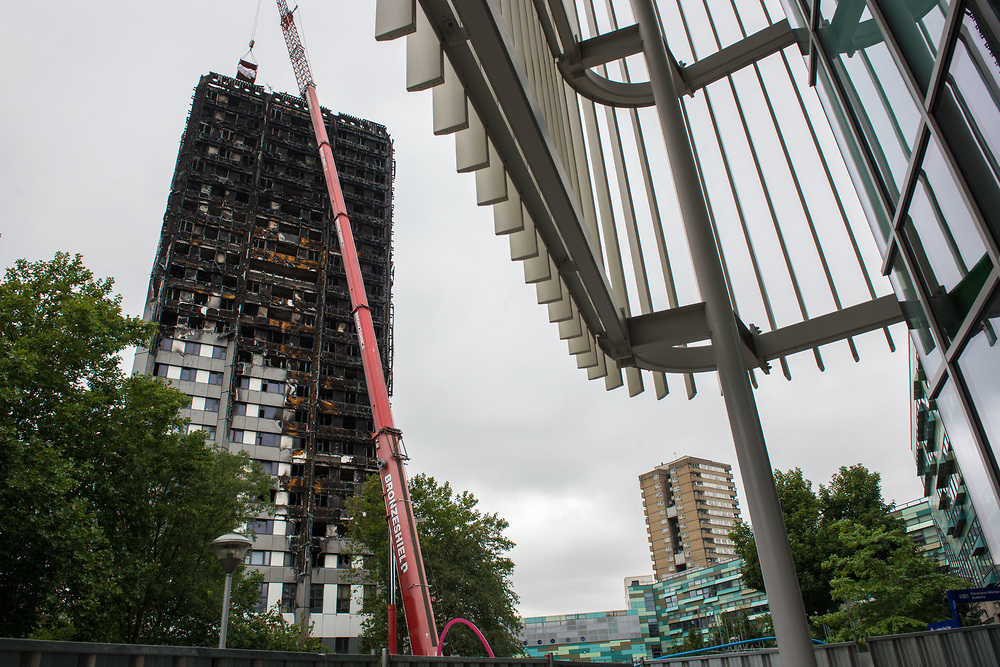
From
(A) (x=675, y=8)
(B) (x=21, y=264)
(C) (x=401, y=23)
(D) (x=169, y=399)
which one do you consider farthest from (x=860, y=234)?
(B) (x=21, y=264)

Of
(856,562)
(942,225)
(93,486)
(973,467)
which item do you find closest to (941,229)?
(942,225)

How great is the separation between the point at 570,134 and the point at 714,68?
9.15 ft

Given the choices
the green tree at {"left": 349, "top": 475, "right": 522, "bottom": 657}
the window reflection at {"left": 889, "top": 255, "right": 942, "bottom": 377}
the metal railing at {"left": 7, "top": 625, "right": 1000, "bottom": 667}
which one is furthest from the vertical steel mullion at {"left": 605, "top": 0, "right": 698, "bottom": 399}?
the green tree at {"left": 349, "top": 475, "right": 522, "bottom": 657}

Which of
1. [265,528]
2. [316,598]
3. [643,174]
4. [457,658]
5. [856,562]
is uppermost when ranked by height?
[265,528]

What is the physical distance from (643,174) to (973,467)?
780 cm

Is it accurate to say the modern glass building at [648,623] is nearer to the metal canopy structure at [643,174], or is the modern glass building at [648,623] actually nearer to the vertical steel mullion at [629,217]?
the metal canopy structure at [643,174]

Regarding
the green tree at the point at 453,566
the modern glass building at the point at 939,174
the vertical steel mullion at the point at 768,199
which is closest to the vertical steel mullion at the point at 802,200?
the vertical steel mullion at the point at 768,199

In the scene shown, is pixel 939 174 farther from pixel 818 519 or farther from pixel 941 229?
pixel 818 519

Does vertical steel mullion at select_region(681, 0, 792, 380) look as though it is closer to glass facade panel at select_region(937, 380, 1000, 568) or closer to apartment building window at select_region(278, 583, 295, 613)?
glass facade panel at select_region(937, 380, 1000, 568)

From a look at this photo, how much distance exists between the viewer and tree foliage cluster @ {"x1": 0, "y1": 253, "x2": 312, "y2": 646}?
658 inches

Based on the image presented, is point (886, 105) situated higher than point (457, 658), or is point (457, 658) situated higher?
point (886, 105)

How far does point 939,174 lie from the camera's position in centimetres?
496

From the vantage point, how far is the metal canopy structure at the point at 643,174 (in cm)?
523

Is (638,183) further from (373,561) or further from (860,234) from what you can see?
(373,561)
